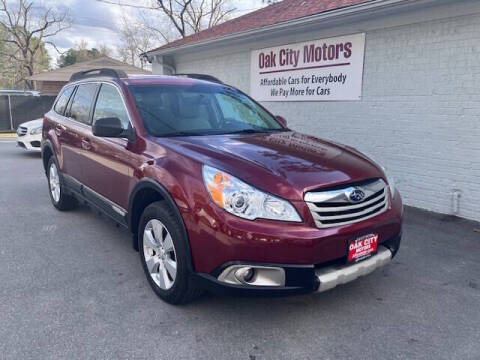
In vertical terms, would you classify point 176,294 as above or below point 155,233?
below

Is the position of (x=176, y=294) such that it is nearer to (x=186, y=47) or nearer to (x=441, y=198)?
(x=441, y=198)

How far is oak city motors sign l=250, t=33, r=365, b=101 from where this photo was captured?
21.6 ft

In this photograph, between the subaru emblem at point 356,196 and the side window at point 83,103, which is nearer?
the subaru emblem at point 356,196

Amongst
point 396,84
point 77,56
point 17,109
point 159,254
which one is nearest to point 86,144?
point 159,254

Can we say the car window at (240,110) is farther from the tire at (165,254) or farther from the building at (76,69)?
the building at (76,69)

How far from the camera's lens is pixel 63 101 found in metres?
5.40

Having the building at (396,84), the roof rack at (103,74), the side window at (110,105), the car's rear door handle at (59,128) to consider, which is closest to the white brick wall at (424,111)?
the building at (396,84)

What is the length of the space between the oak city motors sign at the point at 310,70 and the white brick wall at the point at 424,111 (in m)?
0.23

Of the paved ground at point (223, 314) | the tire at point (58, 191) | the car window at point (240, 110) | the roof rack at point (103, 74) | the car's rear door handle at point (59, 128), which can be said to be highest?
the roof rack at point (103, 74)

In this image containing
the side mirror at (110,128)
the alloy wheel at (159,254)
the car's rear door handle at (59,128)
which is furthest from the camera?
the car's rear door handle at (59,128)

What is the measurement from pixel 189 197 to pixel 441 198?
4.33 m

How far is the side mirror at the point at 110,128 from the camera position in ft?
10.9

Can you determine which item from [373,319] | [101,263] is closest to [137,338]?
[101,263]

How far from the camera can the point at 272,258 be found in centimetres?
245
